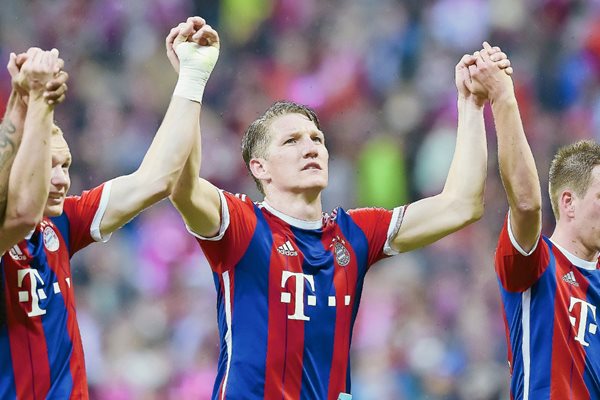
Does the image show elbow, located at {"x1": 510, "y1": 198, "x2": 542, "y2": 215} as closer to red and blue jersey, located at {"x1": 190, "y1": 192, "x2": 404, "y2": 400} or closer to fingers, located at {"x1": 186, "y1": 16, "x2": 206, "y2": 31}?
red and blue jersey, located at {"x1": 190, "y1": 192, "x2": 404, "y2": 400}

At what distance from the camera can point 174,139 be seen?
13.5 feet

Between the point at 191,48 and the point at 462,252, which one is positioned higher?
the point at 191,48

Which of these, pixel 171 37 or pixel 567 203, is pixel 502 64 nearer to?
pixel 567 203

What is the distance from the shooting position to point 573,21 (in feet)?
32.8

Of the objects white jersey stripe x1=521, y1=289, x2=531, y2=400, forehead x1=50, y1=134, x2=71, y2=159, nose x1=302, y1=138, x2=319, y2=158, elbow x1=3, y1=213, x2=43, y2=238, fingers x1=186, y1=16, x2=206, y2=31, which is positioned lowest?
white jersey stripe x1=521, y1=289, x2=531, y2=400

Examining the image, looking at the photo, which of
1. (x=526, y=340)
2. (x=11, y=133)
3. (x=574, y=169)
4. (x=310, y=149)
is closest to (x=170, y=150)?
(x=11, y=133)

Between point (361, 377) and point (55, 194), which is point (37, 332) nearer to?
point (55, 194)

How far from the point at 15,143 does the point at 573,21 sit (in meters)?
7.20

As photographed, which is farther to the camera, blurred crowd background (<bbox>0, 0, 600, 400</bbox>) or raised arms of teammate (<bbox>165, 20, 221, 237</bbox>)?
blurred crowd background (<bbox>0, 0, 600, 400</bbox>)

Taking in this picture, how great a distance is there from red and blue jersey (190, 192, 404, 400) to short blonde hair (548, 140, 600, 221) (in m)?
1.15

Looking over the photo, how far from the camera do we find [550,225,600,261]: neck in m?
5.00

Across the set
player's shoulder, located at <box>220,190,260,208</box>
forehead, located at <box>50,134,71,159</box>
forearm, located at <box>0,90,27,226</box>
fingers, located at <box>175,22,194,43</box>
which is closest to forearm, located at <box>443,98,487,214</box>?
player's shoulder, located at <box>220,190,260,208</box>

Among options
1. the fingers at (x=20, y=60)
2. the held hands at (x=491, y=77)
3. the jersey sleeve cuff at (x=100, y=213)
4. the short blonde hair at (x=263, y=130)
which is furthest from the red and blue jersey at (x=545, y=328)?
the fingers at (x=20, y=60)

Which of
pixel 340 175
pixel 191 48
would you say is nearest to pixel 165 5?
pixel 340 175
